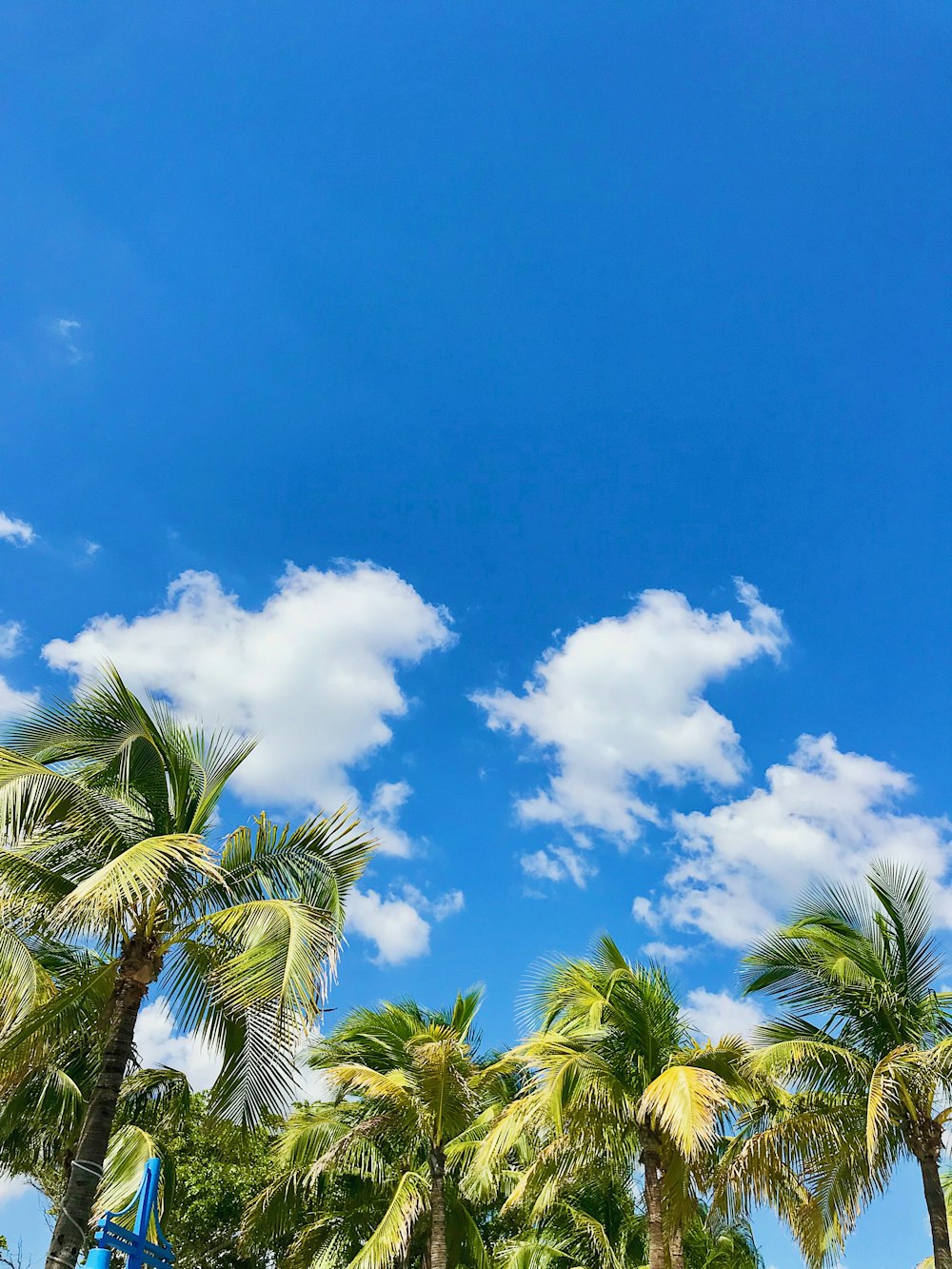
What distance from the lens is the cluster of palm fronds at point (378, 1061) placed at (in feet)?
31.0

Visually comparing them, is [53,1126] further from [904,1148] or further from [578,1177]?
[904,1148]

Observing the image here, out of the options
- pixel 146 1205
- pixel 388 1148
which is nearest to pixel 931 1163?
pixel 146 1205

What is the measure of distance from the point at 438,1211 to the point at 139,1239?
383 inches

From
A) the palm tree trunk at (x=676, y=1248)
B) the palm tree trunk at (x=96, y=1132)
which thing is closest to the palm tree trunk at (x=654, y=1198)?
the palm tree trunk at (x=676, y=1248)

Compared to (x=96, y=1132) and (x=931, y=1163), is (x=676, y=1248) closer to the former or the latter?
(x=931, y=1163)

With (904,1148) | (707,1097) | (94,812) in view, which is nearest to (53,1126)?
(94,812)

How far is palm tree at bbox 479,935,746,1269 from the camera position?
1295 cm

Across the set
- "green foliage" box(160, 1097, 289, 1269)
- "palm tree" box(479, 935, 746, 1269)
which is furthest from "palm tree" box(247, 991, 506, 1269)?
"palm tree" box(479, 935, 746, 1269)

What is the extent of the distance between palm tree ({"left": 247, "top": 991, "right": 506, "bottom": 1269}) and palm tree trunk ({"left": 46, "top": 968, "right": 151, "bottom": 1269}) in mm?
8127

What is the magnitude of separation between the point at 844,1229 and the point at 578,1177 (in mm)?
4797

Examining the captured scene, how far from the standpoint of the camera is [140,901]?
9086 millimetres

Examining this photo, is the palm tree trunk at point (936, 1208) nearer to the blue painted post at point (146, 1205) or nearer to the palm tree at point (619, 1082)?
the palm tree at point (619, 1082)

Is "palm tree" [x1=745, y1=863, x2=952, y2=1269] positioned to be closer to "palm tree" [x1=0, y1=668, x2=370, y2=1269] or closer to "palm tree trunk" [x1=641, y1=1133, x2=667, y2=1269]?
"palm tree trunk" [x1=641, y1=1133, x2=667, y2=1269]

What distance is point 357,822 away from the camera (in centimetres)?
1118
